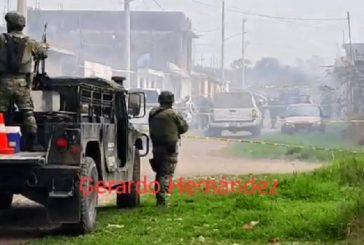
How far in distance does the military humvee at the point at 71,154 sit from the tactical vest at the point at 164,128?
0.50 metres

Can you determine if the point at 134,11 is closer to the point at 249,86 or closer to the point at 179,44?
the point at 179,44

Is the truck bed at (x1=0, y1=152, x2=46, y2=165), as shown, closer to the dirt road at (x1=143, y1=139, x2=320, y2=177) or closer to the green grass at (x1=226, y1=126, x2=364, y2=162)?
the dirt road at (x1=143, y1=139, x2=320, y2=177)

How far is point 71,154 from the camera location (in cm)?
734

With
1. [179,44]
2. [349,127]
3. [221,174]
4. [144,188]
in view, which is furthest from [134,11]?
[144,188]

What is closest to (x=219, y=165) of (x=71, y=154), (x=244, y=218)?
(x=244, y=218)

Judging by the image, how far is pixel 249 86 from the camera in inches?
2534

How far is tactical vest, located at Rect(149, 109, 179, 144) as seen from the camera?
9656mm

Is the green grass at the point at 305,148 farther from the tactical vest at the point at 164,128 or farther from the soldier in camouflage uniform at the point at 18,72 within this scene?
the soldier in camouflage uniform at the point at 18,72

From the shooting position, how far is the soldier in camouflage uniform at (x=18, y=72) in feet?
25.1

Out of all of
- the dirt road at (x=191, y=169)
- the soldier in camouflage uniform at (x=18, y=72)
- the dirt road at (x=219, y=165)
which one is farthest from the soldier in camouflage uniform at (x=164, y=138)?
the dirt road at (x=219, y=165)

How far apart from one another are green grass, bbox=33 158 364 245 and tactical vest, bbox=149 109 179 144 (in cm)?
83

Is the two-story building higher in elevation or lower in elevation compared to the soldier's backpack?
higher

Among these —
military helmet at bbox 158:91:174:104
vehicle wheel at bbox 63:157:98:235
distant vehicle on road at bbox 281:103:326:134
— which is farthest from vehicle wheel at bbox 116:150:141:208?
distant vehicle on road at bbox 281:103:326:134

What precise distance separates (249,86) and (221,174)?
4966cm
